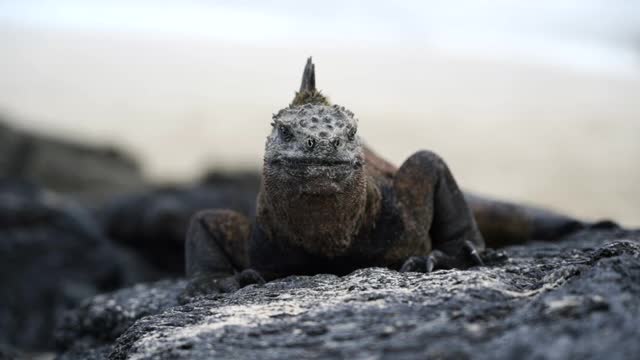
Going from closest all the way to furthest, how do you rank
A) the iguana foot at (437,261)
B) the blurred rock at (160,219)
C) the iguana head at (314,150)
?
the iguana head at (314,150) < the iguana foot at (437,261) < the blurred rock at (160,219)

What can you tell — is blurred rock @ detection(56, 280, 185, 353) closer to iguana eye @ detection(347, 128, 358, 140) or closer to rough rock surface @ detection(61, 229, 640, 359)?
iguana eye @ detection(347, 128, 358, 140)

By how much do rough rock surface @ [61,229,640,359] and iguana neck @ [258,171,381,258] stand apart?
0.59 metres

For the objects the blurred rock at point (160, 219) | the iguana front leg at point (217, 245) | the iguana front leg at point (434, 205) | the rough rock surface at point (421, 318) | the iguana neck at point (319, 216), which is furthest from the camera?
the blurred rock at point (160, 219)

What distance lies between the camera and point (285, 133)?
5.84 m

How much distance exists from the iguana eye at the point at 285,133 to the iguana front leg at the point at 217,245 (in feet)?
5.05

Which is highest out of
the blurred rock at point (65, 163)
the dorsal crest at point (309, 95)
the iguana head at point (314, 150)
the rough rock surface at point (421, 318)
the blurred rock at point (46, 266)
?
the dorsal crest at point (309, 95)

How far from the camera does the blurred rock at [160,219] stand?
13.8 m

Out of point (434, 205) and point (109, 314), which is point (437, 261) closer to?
point (434, 205)

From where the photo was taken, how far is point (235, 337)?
408 cm

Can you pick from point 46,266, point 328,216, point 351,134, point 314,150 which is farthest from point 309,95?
point 46,266

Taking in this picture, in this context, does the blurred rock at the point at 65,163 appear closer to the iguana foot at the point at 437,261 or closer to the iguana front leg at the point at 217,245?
the iguana front leg at the point at 217,245

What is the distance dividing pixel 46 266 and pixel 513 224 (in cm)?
586

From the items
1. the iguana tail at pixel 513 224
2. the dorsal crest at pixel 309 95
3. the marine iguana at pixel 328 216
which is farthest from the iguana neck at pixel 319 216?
the iguana tail at pixel 513 224

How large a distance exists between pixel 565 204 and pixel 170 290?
11713 millimetres
